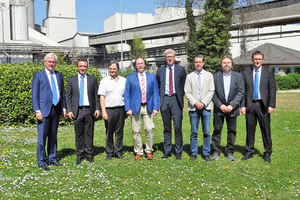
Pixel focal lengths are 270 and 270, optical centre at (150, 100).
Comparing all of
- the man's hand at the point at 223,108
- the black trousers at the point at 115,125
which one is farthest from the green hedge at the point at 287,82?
the black trousers at the point at 115,125

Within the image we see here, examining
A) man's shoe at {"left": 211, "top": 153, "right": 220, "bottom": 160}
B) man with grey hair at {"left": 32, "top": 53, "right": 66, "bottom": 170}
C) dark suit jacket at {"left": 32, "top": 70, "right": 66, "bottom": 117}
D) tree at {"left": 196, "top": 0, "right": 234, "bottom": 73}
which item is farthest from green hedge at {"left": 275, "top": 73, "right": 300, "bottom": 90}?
dark suit jacket at {"left": 32, "top": 70, "right": 66, "bottom": 117}

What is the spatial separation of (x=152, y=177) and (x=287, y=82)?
24037mm

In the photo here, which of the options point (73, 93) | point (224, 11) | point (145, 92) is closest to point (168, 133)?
point (145, 92)

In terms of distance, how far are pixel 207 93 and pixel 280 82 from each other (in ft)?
71.9

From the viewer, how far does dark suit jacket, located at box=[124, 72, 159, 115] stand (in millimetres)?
6105

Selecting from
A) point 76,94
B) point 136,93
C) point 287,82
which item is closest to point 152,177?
point 136,93

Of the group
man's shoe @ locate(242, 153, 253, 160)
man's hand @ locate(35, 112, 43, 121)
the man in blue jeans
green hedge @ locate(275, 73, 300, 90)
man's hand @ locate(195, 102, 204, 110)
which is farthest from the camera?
green hedge @ locate(275, 73, 300, 90)

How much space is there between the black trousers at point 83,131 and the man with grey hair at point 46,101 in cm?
48

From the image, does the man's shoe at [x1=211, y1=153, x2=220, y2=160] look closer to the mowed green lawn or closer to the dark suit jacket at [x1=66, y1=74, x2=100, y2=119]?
the mowed green lawn

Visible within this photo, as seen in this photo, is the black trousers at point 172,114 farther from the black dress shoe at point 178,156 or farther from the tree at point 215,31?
the tree at point 215,31

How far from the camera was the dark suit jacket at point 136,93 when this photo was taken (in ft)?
20.0

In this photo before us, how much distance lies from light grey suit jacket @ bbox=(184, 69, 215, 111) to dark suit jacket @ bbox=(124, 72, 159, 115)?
75cm

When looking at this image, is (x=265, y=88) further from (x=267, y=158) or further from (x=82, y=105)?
(x=82, y=105)

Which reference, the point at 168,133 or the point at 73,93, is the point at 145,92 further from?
the point at 73,93
